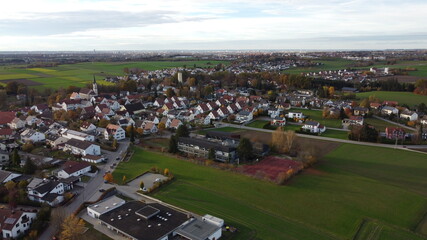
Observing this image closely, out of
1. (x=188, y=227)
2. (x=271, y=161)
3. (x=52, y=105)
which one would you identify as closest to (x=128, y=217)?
(x=188, y=227)

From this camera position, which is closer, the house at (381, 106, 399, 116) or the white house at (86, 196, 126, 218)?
the white house at (86, 196, 126, 218)

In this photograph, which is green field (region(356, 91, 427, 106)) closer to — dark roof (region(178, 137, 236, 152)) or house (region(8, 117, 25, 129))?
dark roof (region(178, 137, 236, 152))

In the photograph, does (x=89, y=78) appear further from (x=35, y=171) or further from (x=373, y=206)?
(x=373, y=206)

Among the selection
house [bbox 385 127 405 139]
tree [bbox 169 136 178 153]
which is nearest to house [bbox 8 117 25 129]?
tree [bbox 169 136 178 153]

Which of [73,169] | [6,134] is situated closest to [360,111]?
[73,169]

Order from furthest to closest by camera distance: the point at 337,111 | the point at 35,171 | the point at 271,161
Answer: the point at 337,111, the point at 271,161, the point at 35,171

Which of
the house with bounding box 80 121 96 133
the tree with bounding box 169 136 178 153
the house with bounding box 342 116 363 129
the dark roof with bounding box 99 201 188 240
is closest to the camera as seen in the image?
the dark roof with bounding box 99 201 188 240

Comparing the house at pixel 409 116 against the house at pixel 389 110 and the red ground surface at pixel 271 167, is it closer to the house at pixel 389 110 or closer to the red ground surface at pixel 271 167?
the house at pixel 389 110

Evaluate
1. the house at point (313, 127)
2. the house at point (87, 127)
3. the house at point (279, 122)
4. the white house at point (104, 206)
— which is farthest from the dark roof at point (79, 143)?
the house at point (313, 127)
